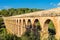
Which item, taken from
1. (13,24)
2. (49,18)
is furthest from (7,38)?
(13,24)

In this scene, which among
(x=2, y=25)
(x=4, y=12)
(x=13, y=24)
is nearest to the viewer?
(x=13, y=24)

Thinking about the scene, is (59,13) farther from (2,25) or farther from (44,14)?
(2,25)

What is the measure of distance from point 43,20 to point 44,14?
0.62 metres

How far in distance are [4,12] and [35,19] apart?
26.0m

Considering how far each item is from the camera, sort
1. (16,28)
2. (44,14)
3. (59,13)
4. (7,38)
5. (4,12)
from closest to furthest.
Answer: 1. (7,38)
2. (59,13)
3. (44,14)
4. (16,28)
5. (4,12)

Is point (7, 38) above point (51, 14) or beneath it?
beneath

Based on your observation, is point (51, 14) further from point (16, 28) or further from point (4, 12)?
point (4, 12)

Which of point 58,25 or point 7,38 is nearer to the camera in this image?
point 7,38

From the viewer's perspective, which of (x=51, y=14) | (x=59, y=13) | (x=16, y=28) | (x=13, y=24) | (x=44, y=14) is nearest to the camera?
(x=59, y=13)

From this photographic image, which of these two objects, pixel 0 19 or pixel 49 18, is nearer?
pixel 49 18

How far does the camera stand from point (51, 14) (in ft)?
35.6

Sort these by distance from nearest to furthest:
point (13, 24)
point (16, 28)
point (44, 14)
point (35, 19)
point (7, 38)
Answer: point (7, 38) → point (44, 14) → point (35, 19) → point (16, 28) → point (13, 24)

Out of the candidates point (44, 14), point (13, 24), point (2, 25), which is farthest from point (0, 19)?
point (44, 14)

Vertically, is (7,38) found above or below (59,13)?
below
